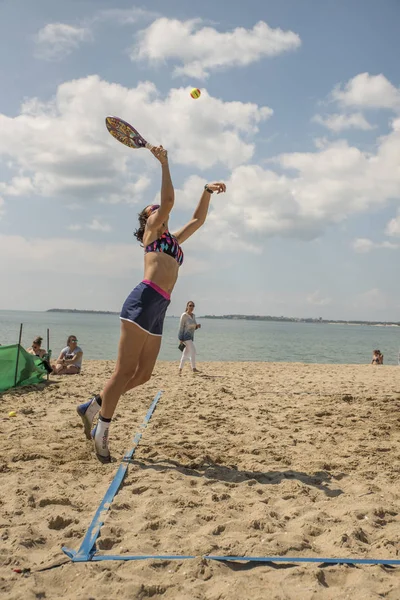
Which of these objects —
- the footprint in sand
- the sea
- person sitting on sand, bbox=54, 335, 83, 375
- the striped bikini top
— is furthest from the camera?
the sea

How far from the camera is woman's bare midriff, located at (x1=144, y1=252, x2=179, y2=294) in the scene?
3.85 metres

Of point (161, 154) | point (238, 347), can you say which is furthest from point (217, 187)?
point (238, 347)

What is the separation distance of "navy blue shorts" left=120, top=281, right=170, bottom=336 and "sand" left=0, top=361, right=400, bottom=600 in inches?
46.4

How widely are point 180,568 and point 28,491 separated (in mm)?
1461

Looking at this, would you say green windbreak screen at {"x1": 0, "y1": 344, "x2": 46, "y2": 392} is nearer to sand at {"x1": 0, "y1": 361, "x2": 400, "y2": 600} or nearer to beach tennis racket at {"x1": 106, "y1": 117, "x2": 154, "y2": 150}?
sand at {"x1": 0, "y1": 361, "x2": 400, "y2": 600}

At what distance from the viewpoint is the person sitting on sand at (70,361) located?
37.0ft

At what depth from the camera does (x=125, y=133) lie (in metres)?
4.30

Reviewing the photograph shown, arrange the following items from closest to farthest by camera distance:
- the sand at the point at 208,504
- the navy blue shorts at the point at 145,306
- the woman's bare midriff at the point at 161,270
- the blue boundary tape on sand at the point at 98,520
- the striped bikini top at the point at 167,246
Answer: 1. the sand at the point at 208,504
2. the blue boundary tape on sand at the point at 98,520
3. the navy blue shorts at the point at 145,306
4. the woman's bare midriff at the point at 161,270
5. the striped bikini top at the point at 167,246

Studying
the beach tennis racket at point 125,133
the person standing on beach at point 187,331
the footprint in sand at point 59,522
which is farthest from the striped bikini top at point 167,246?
the person standing on beach at point 187,331

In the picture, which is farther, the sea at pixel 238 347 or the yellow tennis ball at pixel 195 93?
the sea at pixel 238 347

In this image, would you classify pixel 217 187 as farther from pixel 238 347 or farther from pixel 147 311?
pixel 238 347

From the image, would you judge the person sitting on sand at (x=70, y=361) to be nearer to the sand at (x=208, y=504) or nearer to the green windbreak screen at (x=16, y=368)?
the green windbreak screen at (x=16, y=368)

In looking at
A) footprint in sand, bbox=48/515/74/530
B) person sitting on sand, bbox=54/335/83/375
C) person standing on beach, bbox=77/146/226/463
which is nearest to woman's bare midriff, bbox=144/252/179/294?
person standing on beach, bbox=77/146/226/463

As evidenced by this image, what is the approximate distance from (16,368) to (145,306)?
5545 mm
